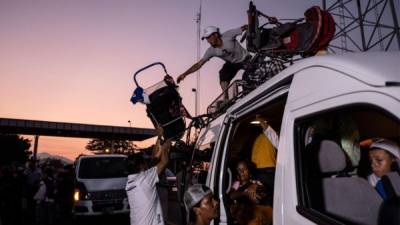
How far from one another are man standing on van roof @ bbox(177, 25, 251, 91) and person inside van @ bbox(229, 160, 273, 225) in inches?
82.9

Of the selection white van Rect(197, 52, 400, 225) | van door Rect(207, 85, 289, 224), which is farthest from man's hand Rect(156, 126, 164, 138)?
white van Rect(197, 52, 400, 225)

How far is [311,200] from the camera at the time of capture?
1.94 meters

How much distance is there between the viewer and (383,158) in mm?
2309

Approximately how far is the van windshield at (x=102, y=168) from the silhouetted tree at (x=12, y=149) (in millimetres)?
47153

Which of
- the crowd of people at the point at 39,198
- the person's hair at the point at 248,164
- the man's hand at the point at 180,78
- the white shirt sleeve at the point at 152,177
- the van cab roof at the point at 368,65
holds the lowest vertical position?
the crowd of people at the point at 39,198

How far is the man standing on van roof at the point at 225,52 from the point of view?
5516mm

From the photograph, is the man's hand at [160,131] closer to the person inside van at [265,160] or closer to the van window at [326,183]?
the person inside van at [265,160]

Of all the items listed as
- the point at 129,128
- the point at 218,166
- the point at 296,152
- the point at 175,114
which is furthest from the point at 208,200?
the point at 129,128

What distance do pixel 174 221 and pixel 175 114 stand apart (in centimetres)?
131

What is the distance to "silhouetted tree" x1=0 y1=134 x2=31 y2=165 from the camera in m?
54.0

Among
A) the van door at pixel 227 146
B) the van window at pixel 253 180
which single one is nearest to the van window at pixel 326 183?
the van door at pixel 227 146

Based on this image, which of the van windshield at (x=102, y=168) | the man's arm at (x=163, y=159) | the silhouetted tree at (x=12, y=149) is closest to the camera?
the man's arm at (x=163, y=159)

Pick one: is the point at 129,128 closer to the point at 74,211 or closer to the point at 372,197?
the point at 74,211

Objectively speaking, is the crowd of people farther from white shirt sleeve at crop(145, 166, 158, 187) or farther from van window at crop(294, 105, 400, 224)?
van window at crop(294, 105, 400, 224)
